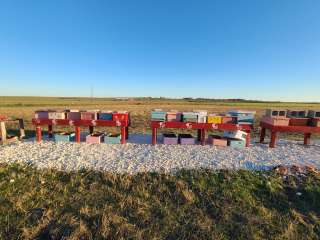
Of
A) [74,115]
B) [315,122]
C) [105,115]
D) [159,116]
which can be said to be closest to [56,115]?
[74,115]

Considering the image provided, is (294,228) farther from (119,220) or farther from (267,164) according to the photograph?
(119,220)

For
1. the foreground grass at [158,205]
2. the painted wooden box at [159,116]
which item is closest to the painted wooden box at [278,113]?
the foreground grass at [158,205]

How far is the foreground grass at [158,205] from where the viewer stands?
3.26 metres

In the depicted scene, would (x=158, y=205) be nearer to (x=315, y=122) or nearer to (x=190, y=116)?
(x=190, y=116)

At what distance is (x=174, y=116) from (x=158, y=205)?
475 cm

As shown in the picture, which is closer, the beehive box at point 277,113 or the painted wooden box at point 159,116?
the painted wooden box at point 159,116

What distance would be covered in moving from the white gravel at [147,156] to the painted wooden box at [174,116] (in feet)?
3.79

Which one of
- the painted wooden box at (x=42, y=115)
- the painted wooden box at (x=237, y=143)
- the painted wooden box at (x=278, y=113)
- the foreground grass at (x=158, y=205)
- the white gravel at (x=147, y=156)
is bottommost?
the foreground grass at (x=158, y=205)

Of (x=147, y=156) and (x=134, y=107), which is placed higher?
(x=134, y=107)

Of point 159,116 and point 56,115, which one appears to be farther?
point 56,115

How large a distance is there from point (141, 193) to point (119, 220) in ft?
3.00

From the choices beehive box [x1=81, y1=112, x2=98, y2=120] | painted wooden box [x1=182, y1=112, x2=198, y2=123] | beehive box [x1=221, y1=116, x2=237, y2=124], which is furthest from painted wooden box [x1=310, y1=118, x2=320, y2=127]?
beehive box [x1=81, y1=112, x2=98, y2=120]

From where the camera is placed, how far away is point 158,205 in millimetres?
3947

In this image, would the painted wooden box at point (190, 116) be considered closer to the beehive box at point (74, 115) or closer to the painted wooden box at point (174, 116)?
the painted wooden box at point (174, 116)
